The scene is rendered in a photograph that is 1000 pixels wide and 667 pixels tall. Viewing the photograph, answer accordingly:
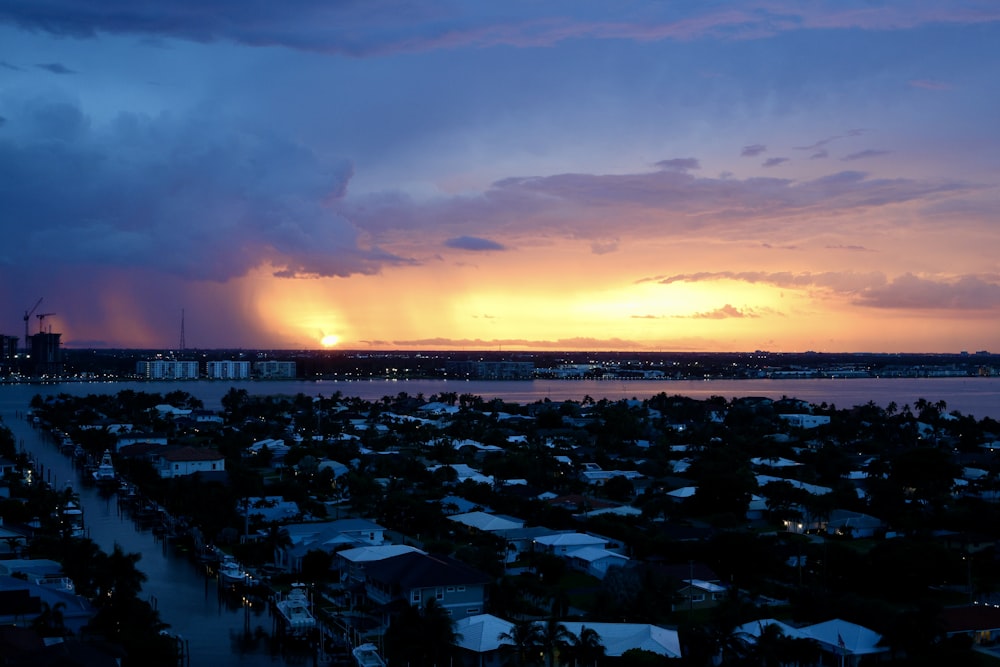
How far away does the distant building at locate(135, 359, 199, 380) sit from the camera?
413 ft

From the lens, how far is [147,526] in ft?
76.6

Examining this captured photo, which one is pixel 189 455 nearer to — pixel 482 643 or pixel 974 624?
pixel 482 643

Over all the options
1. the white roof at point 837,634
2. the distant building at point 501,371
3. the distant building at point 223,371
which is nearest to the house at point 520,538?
the white roof at point 837,634

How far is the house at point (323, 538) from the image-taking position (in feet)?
61.1

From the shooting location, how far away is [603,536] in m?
20.8

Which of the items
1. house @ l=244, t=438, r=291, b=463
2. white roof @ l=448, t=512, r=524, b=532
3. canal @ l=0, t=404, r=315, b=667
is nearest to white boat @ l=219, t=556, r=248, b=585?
canal @ l=0, t=404, r=315, b=667

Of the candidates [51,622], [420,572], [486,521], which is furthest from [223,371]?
[51,622]

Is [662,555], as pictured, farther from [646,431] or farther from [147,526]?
[646,431]

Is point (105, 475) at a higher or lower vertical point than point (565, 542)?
lower

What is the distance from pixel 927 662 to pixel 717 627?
253cm

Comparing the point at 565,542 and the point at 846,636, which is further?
the point at 565,542

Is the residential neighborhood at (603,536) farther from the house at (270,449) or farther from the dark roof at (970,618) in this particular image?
the house at (270,449)

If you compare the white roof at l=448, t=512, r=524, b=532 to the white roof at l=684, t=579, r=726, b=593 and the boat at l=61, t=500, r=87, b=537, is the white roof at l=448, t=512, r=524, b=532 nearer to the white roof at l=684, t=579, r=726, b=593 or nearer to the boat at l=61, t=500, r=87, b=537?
the white roof at l=684, t=579, r=726, b=593

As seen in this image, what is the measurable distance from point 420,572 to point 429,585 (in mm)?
358
